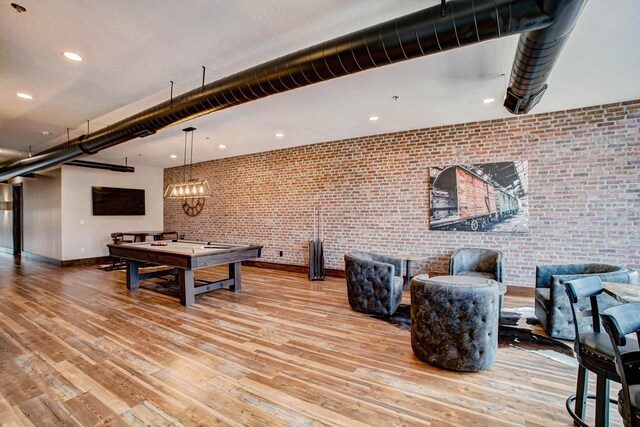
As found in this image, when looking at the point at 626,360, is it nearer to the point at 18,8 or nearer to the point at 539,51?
the point at 539,51

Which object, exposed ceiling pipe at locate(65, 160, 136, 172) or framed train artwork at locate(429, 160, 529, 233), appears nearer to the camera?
framed train artwork at locate(429, 160, 529, 233)

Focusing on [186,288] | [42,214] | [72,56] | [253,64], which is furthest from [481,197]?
[42,214]

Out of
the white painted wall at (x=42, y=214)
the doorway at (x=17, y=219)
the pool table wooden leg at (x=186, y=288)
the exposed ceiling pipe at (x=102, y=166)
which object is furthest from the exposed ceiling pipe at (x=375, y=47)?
the doorway at (x=17, y=219)

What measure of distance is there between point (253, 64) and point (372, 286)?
10.00 feet

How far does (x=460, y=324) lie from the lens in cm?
255

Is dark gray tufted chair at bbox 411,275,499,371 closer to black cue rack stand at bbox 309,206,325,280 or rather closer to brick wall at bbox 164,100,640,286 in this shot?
brick wall at bbox 164,100,640,286

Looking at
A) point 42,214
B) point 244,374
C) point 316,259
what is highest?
point 42,214

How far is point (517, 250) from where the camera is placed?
191 inches

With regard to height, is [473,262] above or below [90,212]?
below

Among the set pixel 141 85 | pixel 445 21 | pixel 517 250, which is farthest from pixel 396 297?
pixel 141 85

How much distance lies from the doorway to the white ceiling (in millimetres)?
6410

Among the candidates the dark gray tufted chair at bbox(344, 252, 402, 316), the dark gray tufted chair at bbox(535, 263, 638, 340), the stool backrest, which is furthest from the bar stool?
the dark gray tufted chair at bbox(344, 252, 402, 316)

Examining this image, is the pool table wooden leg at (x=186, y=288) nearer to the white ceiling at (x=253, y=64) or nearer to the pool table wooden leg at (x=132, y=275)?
the pool table wooden leg at (x=132, y=275)

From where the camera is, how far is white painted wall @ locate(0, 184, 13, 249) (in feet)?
33.8
